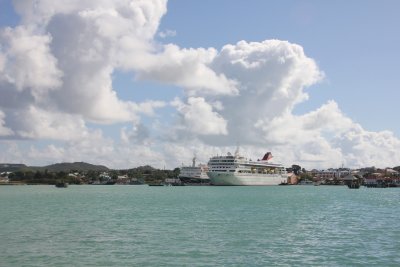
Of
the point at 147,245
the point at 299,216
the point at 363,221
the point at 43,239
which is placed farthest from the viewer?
the point at 299,216

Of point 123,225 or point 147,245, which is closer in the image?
point 147,245

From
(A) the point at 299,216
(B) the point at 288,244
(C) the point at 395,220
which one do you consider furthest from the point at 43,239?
(C) the point at 395,220

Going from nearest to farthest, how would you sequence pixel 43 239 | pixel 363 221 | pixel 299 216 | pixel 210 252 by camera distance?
1. pixel 210 252
2. pixel 43 239
3. pixel 363 221
4. pixel 299 216

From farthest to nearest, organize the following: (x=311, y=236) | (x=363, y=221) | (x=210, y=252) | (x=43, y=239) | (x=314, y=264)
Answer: (x=363, y=221), (x=311, y=236), (x=43, y=239), (x=210, y=252), (x=314, y=264)

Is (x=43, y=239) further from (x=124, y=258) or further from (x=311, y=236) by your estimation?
(x=311, y=236)

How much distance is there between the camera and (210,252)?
119ft

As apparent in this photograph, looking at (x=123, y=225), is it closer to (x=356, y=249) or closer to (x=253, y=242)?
(x=253, y=242)

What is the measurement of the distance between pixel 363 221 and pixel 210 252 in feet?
100

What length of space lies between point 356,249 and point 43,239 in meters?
26.3

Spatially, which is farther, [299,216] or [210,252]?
[299,216]

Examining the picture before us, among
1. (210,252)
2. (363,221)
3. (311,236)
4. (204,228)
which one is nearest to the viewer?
(210,252)

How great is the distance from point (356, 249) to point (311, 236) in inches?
308

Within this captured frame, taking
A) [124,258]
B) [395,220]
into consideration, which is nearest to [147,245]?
[124,258]

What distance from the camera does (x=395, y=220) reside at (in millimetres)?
60750
